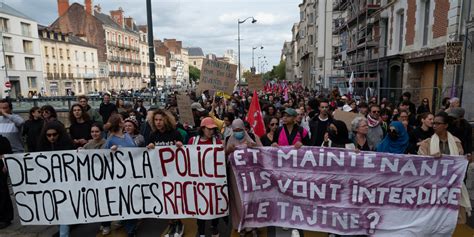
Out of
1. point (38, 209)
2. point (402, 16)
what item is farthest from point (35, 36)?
point (38, 209)

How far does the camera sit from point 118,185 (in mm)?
4195

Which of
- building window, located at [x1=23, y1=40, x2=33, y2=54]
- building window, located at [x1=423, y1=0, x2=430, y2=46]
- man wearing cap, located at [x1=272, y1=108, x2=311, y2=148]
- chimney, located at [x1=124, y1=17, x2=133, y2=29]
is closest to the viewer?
man wearing cap, located at [x1=272, y1=108, x2=311, y2=148]

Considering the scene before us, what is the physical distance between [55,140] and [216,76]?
4.50m

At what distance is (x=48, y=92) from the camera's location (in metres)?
46.9

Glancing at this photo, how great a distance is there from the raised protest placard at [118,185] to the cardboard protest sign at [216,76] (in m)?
3.94

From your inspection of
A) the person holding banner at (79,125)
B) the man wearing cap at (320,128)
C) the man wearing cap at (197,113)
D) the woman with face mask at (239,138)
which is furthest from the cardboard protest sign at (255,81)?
the woman with face mask at (239,138)

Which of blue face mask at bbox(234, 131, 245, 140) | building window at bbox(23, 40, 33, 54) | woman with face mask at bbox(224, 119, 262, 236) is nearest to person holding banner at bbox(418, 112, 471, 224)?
woman with face mask at bbox(224, 119, 262, 236)

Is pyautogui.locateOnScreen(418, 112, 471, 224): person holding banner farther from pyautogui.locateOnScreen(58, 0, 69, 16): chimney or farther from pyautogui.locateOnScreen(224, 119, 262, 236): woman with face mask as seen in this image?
pyautogui.locateOnScreen(58, 0, 69, 16): chimney

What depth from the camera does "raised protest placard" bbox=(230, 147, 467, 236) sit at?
3750 millimetres

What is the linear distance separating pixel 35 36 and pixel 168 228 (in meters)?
51.0

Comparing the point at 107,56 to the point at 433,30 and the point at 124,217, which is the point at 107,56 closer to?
the point at 433,30

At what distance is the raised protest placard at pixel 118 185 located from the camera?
414cm

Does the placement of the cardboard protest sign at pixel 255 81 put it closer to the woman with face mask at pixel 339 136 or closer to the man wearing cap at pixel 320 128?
the man wearing cap at pixel 320 128

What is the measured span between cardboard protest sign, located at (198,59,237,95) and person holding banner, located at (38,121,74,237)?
13.0 ft
